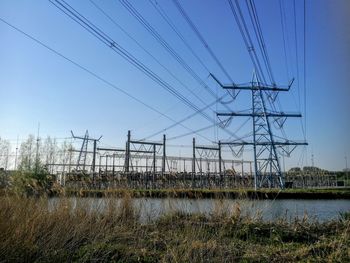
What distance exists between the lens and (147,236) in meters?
7.03

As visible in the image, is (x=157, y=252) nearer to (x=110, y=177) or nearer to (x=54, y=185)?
(x=54, y=185)

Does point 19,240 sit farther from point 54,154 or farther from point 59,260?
point 54,154

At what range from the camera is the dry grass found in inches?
213

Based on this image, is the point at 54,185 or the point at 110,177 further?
the point at 110,177

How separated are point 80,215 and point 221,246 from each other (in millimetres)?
2749

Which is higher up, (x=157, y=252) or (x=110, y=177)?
(x=110, y=177)

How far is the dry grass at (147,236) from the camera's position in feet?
17.7

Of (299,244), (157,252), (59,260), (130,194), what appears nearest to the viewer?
(59,260)

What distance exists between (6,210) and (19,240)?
3.07 ft

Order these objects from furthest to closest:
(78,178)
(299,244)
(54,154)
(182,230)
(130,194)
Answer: (54,154) → (78,178) → (130,194) → (182,230) → (299,244)

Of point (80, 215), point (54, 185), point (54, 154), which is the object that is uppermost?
point (54, 154)

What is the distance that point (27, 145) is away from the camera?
3831 cm

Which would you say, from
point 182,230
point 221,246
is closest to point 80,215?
point 182,230

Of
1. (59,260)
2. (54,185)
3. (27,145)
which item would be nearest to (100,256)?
(59,260)
